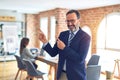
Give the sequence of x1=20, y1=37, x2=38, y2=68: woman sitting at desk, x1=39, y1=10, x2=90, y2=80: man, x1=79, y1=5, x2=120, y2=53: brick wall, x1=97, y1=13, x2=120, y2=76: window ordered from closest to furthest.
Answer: x1=39, y1=10, x2=90, y2=80: man → x1=20, y1=37, x2=38, y2=68: woman sitting at desk → x1=97, y1=13, x2=120, y2=76: window → x1=79, y1=5, x2=120, y2=53: brick wall

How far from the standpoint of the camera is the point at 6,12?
344 inches

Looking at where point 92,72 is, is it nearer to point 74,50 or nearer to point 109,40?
point 74,50

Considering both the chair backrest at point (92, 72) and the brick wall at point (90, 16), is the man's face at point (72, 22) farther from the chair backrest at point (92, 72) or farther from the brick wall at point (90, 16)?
Result: the brick wall at point (90, 16)

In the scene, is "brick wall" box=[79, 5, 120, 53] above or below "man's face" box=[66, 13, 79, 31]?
above

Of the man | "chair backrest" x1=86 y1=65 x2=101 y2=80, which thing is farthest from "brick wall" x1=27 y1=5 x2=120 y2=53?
the man

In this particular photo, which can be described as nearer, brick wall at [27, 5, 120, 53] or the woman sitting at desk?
the woman sitting at desk

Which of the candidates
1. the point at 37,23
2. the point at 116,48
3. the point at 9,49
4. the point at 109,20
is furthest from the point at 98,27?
the point at 37,23

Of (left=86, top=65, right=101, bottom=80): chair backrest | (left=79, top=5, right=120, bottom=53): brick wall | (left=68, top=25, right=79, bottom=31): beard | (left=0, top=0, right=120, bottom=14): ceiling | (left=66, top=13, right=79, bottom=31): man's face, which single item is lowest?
(left=86, top=65, right=101, bottom=80): chair backrest

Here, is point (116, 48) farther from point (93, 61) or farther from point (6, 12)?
point (6, 12)

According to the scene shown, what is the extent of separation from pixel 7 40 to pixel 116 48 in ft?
11.5

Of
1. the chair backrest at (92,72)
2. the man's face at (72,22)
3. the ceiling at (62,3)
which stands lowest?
the chair backrest at (92,72)

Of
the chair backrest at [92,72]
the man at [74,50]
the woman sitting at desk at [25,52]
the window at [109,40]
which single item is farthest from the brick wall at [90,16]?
the man at [74,50]

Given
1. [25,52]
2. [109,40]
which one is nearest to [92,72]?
[25,52]

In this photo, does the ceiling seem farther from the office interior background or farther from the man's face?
the man's face
